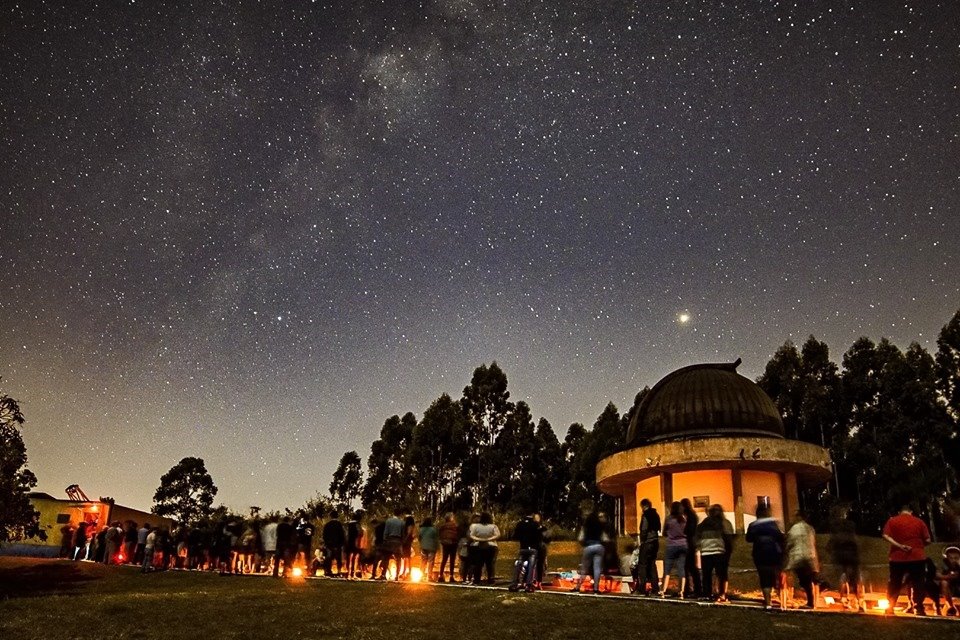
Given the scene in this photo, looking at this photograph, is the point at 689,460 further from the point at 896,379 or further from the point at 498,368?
the point at 498,368

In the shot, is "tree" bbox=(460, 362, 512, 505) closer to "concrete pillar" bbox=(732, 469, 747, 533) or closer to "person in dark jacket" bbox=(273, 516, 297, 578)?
"concrete pillar" bbox=(732, 469, 747, 533)

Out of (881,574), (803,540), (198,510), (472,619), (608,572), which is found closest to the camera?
(472,619)

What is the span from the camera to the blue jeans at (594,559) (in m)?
14.5

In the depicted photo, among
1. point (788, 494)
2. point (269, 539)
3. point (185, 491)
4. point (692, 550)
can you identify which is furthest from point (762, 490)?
point (185, 491)

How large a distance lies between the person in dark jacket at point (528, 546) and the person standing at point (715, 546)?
3552mm

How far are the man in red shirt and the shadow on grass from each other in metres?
17.9

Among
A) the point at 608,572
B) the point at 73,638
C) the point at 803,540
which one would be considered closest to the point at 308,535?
the point at 608,572

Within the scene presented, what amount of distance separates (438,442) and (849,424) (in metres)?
32.0

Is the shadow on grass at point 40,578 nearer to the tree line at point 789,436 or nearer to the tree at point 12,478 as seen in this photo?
the tree at point 12,478

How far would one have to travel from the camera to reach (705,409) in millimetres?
36781

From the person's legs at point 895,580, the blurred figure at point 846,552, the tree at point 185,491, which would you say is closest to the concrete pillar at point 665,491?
the blurred figure at point 846,552

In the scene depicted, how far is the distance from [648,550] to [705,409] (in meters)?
23.3

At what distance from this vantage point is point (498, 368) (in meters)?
62.8

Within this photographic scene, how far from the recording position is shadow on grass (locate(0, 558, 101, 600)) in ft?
57.6
